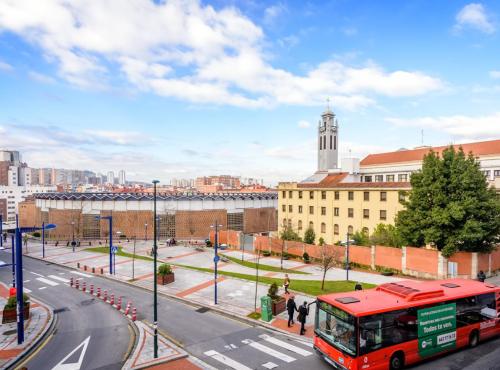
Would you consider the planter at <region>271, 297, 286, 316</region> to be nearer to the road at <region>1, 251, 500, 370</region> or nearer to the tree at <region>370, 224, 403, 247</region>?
the road at <region>1, 251, 500, 370</region>

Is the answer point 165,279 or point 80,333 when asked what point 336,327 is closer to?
point 80,333

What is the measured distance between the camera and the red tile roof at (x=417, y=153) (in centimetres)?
4799

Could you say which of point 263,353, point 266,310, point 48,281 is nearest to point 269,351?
point 263,353

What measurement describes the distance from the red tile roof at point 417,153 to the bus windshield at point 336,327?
42.5 m

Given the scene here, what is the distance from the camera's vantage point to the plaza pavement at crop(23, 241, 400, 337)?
23516 mm

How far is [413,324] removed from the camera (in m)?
13.5

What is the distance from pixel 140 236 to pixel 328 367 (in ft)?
193

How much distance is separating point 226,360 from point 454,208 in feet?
77.2

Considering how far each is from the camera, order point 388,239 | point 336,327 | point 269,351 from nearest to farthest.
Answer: point 336,327, point 269,351, point 388,239

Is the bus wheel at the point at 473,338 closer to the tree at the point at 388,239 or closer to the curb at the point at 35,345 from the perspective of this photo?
the tree at the point at 388,239

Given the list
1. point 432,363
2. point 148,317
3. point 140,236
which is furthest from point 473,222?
point 140,236

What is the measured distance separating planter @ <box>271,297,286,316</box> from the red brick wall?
690 inches

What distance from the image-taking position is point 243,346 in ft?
52.7

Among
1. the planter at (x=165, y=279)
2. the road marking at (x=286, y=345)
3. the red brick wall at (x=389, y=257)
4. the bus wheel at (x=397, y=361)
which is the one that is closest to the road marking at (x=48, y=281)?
the planter at (x=165, y=279)
